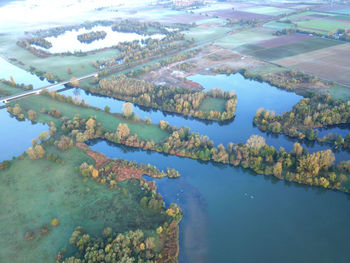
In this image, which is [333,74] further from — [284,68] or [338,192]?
[338,192]

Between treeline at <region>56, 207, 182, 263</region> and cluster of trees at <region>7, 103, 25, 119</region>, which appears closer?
treeline at <region>56, 207, 182, 263</region>

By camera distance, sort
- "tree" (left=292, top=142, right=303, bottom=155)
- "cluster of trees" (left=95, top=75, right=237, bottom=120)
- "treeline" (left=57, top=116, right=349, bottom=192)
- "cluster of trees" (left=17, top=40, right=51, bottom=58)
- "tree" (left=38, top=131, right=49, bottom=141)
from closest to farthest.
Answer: "treeline" (left=57, top=116, right=349, bottom=192) < "tree" (left=292, top=142, right=303, bottom=155) < "tree" (left=38, top=131, right=49, bottom=141) < "cluster of trees" (left=95, top=75, right=237, bottom=120) < "cluster of trees" (left=17, top=40, right=51, bottom=58)

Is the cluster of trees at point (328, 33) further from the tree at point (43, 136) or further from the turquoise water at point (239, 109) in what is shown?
the tree at point (43, 136)

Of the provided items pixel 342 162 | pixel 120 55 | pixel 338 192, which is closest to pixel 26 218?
pixel 338 192

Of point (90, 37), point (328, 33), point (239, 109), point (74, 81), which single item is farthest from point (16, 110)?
point (328, 33)

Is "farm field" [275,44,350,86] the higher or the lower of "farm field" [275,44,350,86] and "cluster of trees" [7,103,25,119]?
the higher

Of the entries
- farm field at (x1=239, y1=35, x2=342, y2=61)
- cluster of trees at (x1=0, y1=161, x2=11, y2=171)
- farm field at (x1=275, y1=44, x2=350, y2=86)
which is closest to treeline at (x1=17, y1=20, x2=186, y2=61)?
farm field at (x1=239, y1=35, x2=342, y2=61)

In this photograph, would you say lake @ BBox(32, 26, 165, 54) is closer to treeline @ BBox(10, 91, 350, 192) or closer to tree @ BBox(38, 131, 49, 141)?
tree @ BBox(38, 131, 49, 141)
